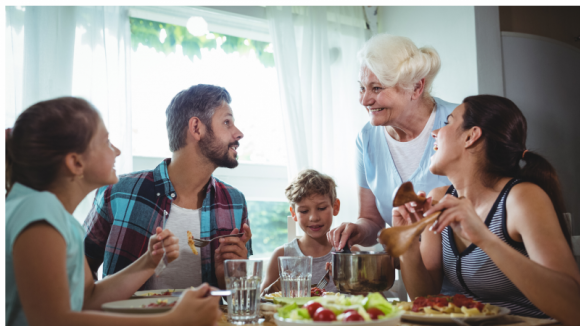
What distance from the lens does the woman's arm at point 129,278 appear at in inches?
42.8

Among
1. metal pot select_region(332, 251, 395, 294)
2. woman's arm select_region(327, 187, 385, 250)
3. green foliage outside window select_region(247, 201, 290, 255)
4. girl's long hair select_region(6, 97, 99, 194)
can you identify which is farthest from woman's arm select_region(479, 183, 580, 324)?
green foliage outside window select_region(247, 201, 290, 255)

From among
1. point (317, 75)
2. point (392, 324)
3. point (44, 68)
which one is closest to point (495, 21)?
point (317, 75)

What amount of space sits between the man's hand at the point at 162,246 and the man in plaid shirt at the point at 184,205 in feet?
1.33

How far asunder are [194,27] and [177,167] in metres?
1.49

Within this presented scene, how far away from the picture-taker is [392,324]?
81cm

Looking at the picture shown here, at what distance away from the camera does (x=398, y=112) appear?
1.93 meters

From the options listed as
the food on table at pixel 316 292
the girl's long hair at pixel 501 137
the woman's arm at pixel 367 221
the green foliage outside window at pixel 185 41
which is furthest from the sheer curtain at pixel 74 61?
the girl's long hair at pixel 501 137

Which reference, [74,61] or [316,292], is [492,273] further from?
[74,61]

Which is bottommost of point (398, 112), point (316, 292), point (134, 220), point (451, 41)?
point (316, 292)

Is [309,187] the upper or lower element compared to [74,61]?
lower

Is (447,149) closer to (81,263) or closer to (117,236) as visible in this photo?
(81,263)

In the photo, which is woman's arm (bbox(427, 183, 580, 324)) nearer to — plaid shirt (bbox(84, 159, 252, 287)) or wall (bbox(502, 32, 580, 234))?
plaid shirt (bbox(84, 159, 252, 287))

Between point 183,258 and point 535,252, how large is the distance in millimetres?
1205

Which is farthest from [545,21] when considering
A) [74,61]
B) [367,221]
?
[74,61]
